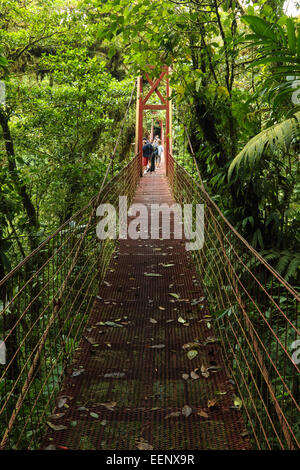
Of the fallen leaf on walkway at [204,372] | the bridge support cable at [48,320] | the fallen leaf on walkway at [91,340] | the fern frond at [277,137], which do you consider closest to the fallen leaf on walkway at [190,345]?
the fallen leaf on walkway at [204,372]

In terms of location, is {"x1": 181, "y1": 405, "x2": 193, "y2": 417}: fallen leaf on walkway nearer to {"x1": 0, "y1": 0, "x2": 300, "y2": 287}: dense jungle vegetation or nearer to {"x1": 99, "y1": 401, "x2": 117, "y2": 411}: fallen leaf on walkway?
{"x1": 99, "y1": 401, "x2": 117, "y2": 411}: fallen leaf on walkway

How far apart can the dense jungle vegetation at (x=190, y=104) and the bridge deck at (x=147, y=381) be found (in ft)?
2.49

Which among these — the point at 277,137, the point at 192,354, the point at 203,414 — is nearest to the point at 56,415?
the point at 203,414

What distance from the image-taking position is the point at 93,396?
229 centimetres

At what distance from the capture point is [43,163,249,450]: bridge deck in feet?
6.47

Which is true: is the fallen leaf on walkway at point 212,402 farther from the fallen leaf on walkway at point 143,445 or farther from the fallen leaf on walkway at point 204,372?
the fallen leaf on walkway at point 143,445

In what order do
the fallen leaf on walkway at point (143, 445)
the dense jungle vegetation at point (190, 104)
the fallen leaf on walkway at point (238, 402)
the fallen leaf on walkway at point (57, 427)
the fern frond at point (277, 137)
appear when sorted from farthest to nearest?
the dense jungle vegetation at point (190, 104)
the fern frond at point (277, 137)
the fallen leaf on walkway at point (238, 402)
the fallen leaf on walkway at point (57, 427)
the fallen leaf on walkway at point (143, 445)

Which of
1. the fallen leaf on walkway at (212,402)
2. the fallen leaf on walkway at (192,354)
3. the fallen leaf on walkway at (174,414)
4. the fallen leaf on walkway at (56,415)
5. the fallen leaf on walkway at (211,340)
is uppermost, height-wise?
the fallen leaf on walkway at (211,340)

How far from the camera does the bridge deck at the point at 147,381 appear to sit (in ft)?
6.47

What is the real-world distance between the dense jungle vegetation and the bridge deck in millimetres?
759

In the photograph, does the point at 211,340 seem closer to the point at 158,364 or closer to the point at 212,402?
the point at 158,364

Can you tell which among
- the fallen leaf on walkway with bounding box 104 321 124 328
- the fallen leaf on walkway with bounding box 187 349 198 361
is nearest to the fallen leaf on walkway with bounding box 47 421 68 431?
the fallen leaf on walkway with bounding box 187 349 198 361

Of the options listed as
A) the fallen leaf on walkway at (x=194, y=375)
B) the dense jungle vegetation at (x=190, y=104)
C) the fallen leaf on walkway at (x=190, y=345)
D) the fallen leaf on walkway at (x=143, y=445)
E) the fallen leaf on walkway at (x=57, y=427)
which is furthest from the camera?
the dense jungle vegetation at (x=190, y=104)
